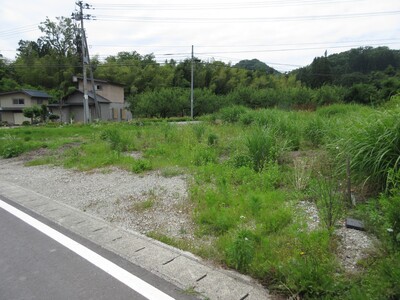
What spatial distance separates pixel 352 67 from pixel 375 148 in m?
44.1

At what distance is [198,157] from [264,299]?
4.27 m

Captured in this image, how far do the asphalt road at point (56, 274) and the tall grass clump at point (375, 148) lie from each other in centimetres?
285

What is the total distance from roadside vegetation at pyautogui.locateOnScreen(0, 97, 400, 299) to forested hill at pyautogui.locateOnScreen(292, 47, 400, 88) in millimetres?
35633

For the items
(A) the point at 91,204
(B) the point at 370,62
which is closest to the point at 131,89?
(B) the point at 370,62

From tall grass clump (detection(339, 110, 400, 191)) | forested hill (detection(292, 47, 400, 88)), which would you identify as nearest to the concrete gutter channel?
tall grass clump (detection(339, 110, 400, 191))

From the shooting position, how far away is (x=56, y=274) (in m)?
2.46

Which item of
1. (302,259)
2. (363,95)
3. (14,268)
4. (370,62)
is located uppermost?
(370,62)

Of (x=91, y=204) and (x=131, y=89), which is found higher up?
(x=131, y=89)

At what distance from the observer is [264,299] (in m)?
2.07

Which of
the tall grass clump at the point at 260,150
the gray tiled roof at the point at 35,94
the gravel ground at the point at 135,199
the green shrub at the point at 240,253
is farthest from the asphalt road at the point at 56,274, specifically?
the gray tiled roof at the point at 35,94

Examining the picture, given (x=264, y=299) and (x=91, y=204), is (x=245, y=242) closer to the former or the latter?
(x=264, y=299)

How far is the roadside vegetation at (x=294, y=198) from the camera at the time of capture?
215 centimetres

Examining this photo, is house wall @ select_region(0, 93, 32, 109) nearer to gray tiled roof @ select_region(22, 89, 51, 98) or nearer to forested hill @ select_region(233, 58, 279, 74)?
gray tiled roof @ select_region(22, 89, 51, 98)

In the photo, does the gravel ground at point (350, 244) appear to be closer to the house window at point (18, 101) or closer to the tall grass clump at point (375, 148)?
the tall grass clump at point (375, 148)
